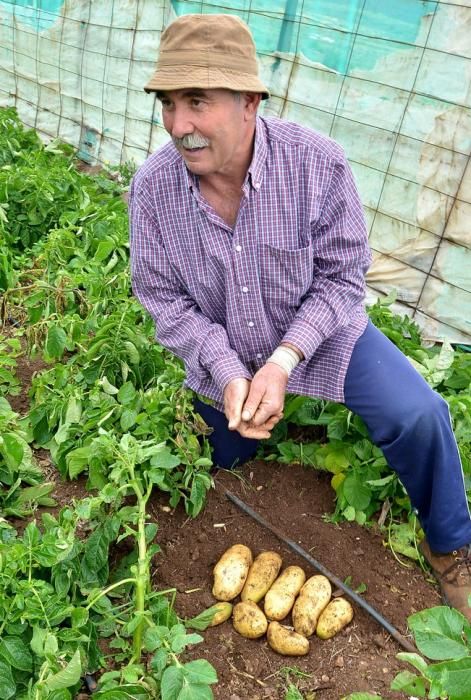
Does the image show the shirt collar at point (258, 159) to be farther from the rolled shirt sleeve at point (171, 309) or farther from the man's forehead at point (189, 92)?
the rolled shirt sleeve at point (171, 309)

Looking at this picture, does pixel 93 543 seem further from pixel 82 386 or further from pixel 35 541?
pixel 82 386

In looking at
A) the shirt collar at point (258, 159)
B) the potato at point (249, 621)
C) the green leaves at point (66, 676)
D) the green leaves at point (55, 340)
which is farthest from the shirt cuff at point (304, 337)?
the green leaves at point (66, 676)

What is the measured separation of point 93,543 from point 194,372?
0.67 m

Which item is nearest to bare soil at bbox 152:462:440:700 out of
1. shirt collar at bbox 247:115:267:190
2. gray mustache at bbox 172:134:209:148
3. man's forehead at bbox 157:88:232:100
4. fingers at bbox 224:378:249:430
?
fingers at bbox 224:378:249:430

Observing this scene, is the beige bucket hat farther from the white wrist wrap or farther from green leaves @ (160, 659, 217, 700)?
green leaves @ (160, 659, 217, 700)

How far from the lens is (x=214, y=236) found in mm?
2148

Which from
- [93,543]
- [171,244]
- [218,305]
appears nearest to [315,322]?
[218,305]

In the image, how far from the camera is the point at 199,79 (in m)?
1.77

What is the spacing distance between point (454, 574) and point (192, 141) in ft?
5.20

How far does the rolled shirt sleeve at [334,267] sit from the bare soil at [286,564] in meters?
0.62

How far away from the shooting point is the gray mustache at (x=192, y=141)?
6.22 feet

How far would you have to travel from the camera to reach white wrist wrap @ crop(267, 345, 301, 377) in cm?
206

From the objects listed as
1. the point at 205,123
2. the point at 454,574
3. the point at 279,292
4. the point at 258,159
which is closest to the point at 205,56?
the point at 205,123

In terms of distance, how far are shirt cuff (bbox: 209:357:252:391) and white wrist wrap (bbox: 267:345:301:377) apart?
107 millimetres
